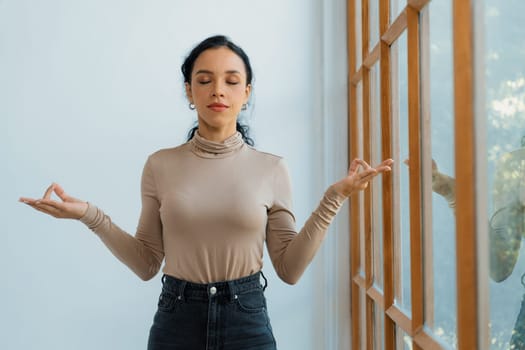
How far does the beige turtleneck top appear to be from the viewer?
4.72ft

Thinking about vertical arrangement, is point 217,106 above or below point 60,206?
above

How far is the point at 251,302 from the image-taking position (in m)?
1.44

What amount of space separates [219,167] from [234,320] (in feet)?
1.14

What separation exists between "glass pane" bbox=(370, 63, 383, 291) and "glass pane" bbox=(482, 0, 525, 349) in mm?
921

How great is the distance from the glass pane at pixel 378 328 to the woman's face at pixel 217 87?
2.78 feet

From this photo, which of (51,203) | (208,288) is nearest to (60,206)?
(51,203)

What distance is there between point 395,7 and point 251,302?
0.88 m

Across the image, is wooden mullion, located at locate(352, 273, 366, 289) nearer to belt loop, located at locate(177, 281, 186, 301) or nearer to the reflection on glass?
the reflection on glass

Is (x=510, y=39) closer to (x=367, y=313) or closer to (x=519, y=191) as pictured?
(x=519, y=191)

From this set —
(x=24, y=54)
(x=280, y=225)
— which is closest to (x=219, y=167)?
(x=280, y=225)

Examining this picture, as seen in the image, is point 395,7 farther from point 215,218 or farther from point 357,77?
point 215,218

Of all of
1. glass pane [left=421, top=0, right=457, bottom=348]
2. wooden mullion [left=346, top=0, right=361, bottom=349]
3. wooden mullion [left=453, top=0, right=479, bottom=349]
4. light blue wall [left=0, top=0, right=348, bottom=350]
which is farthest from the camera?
light blue wall [left=0, top=0, right=348, bottom=350]

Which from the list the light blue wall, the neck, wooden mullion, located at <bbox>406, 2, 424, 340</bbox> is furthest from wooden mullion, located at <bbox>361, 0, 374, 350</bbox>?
the neck

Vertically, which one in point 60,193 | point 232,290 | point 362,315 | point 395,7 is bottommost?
point 362,315
